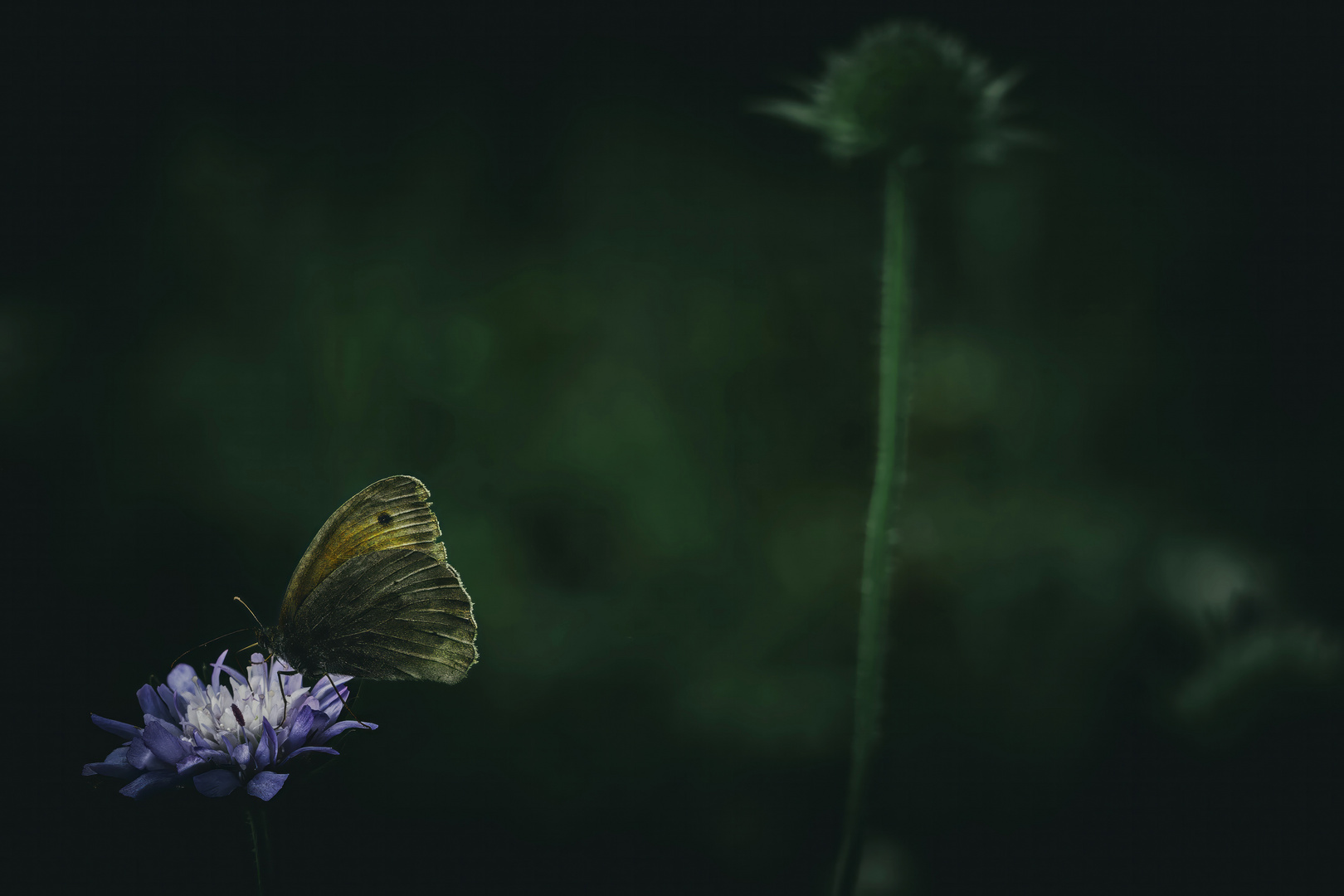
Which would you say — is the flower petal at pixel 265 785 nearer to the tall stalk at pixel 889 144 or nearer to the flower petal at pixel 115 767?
the flower petal at pixel 115 767

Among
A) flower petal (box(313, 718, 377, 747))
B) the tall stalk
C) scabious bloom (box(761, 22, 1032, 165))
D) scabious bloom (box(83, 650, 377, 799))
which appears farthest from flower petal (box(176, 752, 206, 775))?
scabious bloom (box(761, 22, 1032, 165))

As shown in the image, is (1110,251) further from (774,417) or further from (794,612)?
(794,612)

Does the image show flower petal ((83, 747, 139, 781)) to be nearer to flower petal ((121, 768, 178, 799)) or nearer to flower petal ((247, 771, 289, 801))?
flower petal ((121, 768, 178, 799))

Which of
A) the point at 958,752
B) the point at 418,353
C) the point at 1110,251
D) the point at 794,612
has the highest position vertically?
the point at 1110,251

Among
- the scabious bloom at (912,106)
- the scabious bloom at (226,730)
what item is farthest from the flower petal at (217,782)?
the scabious bloom at (912,106)

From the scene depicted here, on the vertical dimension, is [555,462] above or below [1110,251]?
below

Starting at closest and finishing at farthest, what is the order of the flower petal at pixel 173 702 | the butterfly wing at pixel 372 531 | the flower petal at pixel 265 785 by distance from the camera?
the flower petal at pixel 265 785 → the flower petal at pixel 173 702 → the butterfly wing at pixel 372 531

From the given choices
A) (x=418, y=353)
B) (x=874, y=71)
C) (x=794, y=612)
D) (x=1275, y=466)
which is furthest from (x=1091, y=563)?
(x=418, y=353)
